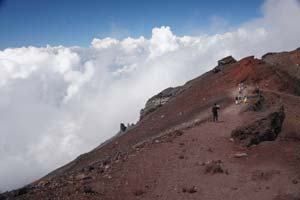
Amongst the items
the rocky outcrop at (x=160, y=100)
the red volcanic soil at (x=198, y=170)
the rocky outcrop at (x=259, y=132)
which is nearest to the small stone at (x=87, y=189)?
the red volcanic soil at (x=198, y=170)

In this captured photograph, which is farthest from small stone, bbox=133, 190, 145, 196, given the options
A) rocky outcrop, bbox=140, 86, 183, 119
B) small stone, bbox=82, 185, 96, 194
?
rocky outcrop, bbox=140, 86, 183, 119

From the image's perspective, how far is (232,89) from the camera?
4103 cm

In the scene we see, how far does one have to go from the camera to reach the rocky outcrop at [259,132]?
22.4 m

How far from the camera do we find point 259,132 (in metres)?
22.6

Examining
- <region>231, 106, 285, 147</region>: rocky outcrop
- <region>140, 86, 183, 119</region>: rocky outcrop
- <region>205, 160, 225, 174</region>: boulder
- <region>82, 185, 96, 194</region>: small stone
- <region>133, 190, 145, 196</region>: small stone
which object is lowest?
<region>205, 160, 225, 174</region>: boulder

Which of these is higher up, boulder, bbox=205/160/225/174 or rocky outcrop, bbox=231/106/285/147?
rocky outcrop, bbox=231/106/285/147

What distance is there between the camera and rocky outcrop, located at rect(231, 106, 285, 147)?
2241 cm

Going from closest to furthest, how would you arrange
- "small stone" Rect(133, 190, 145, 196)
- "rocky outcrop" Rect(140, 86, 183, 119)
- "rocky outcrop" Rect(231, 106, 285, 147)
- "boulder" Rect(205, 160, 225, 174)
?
1. "small stone" Rect(133, 190, 145, 196)
2. "boulder" Rect(205, 160, 225, 174)
3. "rocky outcrop" Rect(231, 106, 285, 147)
4. "rocky outcrop" Rect(140, 86, 183, 119)

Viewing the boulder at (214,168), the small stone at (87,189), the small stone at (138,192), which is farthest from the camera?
the boulder at (214,168)

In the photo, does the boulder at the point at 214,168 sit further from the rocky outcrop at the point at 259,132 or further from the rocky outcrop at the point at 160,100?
the rocky outcrop at the point at 160,100

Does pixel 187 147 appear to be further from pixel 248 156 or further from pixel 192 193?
pixel 192 193

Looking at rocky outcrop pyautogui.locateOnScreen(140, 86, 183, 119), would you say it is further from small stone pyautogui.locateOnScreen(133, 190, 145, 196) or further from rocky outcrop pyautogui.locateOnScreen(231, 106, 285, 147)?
small stone pyautogui.locateOnScreen(133, 190, 145, 196)

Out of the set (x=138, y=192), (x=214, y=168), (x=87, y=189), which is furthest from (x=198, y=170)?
(x=87, y=189)

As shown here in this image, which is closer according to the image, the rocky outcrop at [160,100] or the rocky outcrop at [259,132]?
the rocky outcrop at [259,132]
